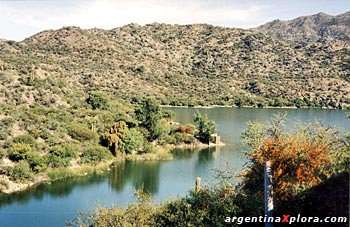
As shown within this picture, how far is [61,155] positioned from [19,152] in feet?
10.0

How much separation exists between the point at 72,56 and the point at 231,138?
161ft

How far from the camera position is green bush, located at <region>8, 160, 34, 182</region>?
28.5m

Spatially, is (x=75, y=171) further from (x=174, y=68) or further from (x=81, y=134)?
(x=174, y=68)

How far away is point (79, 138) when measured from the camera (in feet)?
123

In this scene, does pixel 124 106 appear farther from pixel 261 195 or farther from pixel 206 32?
pixel 206 32

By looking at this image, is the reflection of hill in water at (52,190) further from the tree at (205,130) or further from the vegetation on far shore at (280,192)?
the tree at (205,130)

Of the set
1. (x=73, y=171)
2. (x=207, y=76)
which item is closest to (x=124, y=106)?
(x=73, y=171)

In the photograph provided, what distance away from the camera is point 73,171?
31.8 m

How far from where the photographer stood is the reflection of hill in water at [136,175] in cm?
3019

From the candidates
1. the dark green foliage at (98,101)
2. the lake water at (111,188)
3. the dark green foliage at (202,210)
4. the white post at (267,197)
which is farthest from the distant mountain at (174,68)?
the white post at (267,197)

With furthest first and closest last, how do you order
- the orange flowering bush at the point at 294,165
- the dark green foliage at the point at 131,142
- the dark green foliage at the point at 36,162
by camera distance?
the dark green foliage at the point at 131,142, the dark green foliage at the point at 36,162, the orange flowering bush at the point at 294,165

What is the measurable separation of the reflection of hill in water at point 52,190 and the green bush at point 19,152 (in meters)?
3.08

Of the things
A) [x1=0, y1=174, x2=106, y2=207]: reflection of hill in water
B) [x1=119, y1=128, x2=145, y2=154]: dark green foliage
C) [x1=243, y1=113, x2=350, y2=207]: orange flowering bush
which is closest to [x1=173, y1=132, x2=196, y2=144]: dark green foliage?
[x1=119, y1=128, x2=145, y2=154]: dark green foliage

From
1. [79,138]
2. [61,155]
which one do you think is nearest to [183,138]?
[79,138]
